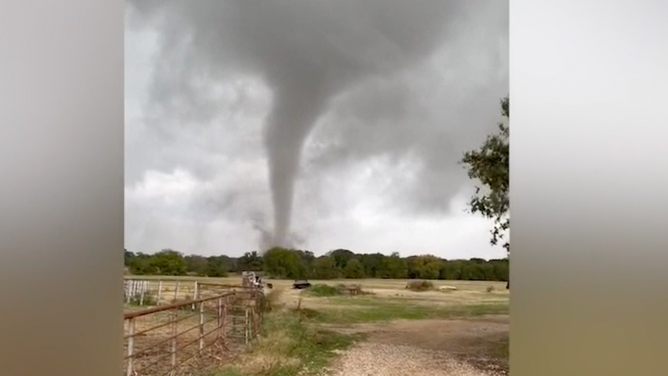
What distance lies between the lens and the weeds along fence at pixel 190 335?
266 centimetres

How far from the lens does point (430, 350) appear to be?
2596 millimetres

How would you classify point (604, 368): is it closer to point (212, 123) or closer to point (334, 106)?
point (334, 106)

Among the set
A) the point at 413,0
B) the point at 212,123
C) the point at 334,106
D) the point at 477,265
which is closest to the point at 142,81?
the point at 212,123

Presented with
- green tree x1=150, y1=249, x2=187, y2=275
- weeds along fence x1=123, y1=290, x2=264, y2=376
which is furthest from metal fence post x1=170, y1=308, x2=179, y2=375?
green tree x1=150, y1=249, x2=187, y2=275

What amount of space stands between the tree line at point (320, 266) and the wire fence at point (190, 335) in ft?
0.31

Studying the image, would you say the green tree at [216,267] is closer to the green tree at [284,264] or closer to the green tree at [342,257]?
the green tree at [284,264]

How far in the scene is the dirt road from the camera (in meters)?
2.55

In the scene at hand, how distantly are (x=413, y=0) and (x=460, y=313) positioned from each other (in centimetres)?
114

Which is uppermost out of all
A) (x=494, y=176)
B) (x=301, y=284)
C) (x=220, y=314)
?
(x=494, y=176)

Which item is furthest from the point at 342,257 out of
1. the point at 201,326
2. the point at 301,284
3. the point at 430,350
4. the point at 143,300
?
the point at 143,300

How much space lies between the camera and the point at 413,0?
2.63 meters

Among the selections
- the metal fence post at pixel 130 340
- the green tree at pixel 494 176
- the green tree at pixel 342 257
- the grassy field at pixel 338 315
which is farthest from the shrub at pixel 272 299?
the green tree at pixel 494 176

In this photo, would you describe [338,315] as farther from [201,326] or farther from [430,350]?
[201,326]

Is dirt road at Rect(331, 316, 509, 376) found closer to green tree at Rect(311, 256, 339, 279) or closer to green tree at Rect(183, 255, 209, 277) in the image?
green tree at Rect(311, 256, 339, 279)
